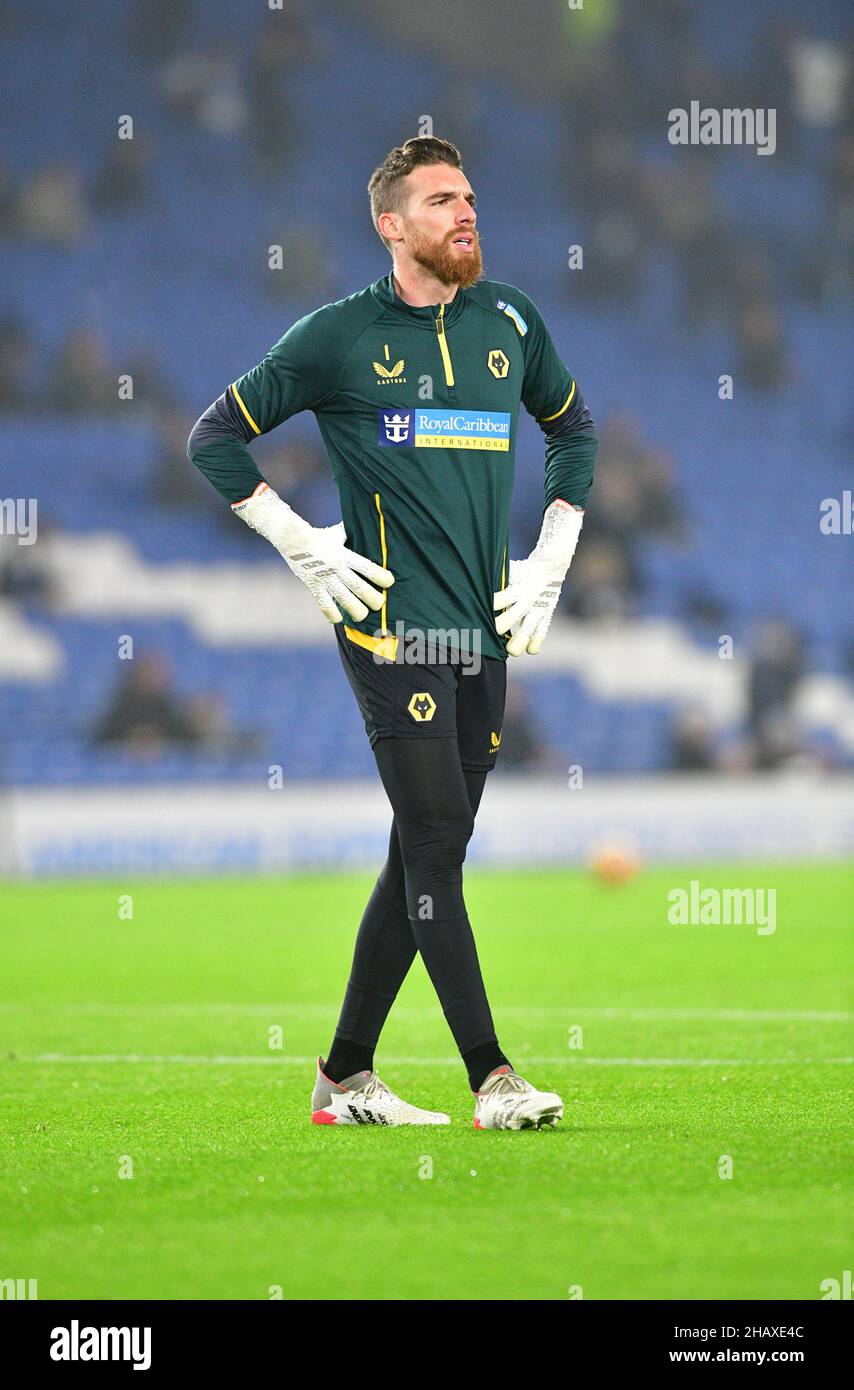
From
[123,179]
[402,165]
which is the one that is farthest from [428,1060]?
[123,179]

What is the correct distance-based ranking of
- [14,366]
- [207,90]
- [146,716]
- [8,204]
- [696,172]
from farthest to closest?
[696,172] < [207,90] < [8,204] < [14,366] < [146,716]

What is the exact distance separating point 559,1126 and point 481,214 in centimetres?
2292

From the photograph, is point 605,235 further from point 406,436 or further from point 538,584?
point 406,436

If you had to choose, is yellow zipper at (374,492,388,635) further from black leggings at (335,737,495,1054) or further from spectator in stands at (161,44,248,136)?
spectator in stands at (161,44,248,136)

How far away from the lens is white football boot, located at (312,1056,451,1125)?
502cm

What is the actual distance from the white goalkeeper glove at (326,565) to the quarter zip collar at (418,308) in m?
0.59

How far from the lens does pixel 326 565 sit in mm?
4988

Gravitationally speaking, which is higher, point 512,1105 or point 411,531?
point 411,531

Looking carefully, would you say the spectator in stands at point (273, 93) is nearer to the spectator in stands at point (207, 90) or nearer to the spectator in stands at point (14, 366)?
the spectator in stands at point (207, 90)

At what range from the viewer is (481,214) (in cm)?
2647

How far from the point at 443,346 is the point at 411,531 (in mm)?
500

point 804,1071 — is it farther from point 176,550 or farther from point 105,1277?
point 176,550

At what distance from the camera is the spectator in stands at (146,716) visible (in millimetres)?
19453

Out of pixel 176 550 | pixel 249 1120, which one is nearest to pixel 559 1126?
pixel 249 1120
